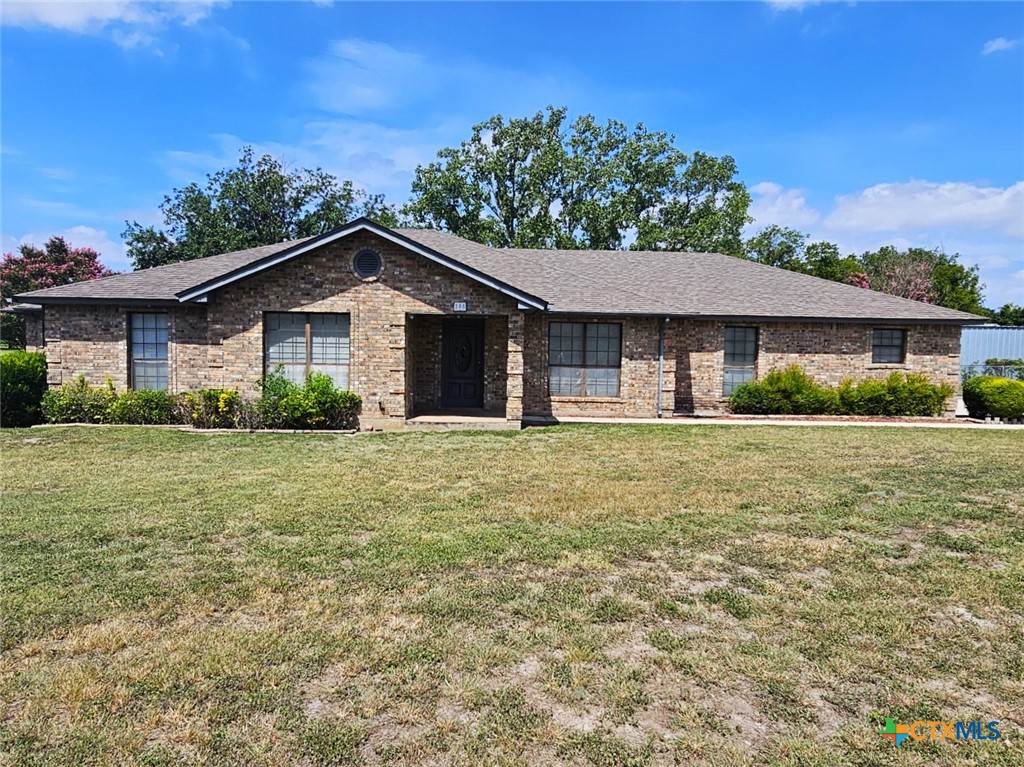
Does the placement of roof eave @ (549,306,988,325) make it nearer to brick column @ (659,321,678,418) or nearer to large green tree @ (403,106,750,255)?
brick column @ (659,321,678,418)

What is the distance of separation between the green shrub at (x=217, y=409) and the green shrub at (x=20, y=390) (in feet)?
12.7

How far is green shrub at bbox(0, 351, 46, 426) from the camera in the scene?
13992 millimetres

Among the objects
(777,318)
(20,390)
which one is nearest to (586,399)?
(777,318)

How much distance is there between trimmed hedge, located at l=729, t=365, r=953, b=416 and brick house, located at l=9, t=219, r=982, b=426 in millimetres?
573

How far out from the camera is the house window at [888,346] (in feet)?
59.5

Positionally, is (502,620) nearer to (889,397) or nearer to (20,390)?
(20,390)

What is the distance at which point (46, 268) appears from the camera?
127 feet

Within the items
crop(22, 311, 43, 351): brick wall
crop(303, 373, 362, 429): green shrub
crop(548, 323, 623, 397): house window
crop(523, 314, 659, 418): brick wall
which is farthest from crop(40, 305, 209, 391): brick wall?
crop(548, 323, 623, 397): house window

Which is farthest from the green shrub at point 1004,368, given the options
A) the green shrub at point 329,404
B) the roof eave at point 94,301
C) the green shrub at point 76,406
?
the green shrub at point 76,406

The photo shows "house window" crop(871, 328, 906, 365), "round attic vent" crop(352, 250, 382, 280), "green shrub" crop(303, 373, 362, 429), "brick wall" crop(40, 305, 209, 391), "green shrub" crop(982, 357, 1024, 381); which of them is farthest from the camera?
"green shrub" crop(982, 357, 1024, 381)

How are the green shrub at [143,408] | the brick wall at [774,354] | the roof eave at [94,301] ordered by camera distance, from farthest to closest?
the brick wall at [774,354] → the roof eave at [94,301] → the green shrub at [143,408]

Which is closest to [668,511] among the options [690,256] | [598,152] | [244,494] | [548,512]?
[548,512]

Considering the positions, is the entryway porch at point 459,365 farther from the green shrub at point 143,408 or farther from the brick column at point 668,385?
the green shrub at point 143,408

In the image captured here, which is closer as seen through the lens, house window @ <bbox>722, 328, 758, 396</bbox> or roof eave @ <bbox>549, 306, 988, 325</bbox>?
roof eave @ <bbox>549, 306, 988, 325</bbox>
